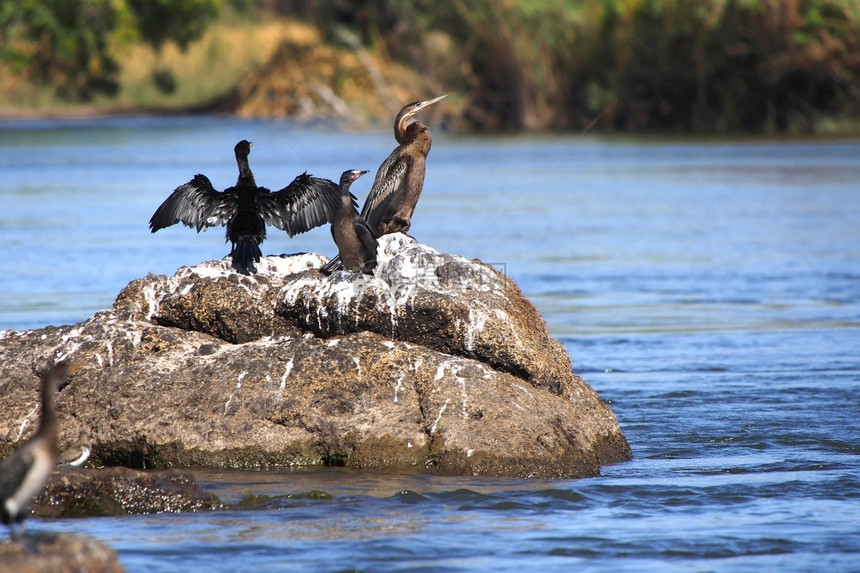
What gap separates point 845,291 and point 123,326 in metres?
8.40

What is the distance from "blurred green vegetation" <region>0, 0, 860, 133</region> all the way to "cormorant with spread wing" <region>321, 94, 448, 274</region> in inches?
962

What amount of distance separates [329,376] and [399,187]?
144 centimetres

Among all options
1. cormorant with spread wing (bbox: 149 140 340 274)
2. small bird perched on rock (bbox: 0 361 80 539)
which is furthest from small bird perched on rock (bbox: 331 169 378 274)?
small bird perched on rock (bbox: 0 361 80 539)

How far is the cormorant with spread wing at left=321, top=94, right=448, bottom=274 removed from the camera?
8.09 metres

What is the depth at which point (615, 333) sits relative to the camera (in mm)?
11797

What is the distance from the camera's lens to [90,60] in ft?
172

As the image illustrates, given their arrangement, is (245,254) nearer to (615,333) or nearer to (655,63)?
(615,333)

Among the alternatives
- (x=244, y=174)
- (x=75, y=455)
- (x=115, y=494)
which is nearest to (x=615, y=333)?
(x=244, y=174)

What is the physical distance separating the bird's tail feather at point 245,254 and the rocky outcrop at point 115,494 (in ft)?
5.33

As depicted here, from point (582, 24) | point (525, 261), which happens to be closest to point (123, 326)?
point (525, 261)

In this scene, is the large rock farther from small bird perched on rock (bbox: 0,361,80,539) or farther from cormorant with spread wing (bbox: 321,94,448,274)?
small bird perched on rock (bbox: 0,361,80,539)

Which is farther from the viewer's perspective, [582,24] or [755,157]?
[582,24]

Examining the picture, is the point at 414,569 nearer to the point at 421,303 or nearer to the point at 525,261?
the point at 421,303

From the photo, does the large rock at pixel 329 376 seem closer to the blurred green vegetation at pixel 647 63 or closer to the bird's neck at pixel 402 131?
the bird's neck at pixel 402 131
